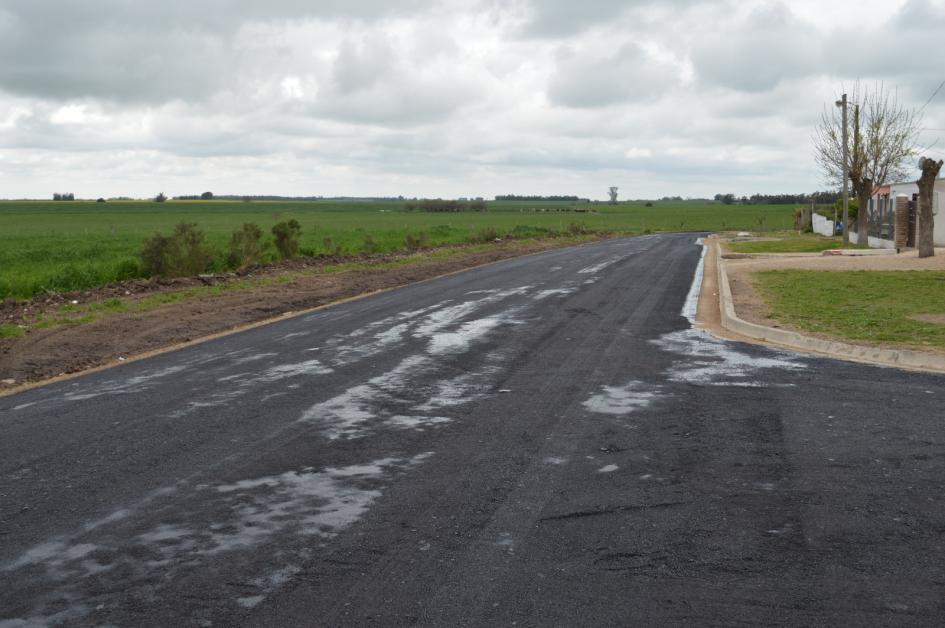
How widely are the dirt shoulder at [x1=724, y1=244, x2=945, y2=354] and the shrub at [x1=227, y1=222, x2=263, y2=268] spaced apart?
14.3 meters

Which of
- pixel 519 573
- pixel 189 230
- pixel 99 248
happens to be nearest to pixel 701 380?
pixel 519 573

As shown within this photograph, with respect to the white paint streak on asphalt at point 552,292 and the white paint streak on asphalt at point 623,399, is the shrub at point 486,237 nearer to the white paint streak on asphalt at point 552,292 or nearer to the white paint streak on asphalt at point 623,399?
the white paint streak on asphalt at point 552,292

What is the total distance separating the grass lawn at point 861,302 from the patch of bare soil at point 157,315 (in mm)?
9357

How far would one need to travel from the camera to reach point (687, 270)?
27.5 meters

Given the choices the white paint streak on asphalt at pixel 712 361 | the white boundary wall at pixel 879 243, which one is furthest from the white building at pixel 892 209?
the white paint streak on asphalt at pixel 712 361

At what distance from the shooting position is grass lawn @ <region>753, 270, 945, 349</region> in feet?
42.6

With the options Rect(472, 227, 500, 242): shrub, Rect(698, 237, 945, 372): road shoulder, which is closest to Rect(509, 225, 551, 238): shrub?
Rect(472, 227, 500, 242): shrub

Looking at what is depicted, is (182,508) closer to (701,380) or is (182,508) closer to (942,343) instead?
(701,380)

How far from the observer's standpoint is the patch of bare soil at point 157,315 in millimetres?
12469

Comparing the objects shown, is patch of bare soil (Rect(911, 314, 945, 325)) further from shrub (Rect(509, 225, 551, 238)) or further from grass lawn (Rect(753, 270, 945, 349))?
shrub (Rect(509, 225, 551, 238))

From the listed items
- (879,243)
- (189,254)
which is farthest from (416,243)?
(879,243)

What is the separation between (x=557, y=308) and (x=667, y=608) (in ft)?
42.8

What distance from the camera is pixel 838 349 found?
471 inches

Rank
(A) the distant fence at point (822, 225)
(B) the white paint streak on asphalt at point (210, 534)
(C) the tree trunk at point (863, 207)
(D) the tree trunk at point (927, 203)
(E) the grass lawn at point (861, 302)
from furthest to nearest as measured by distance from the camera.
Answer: (A) the distant fence at point (822, 225)
(C) the tree trunk at point (863, 207)
(D) the tree trunk at point (927, 203)
(E) the grass lawn at point (861, 302)
(B) the white paint streak on asphalt at point (210, 534)
